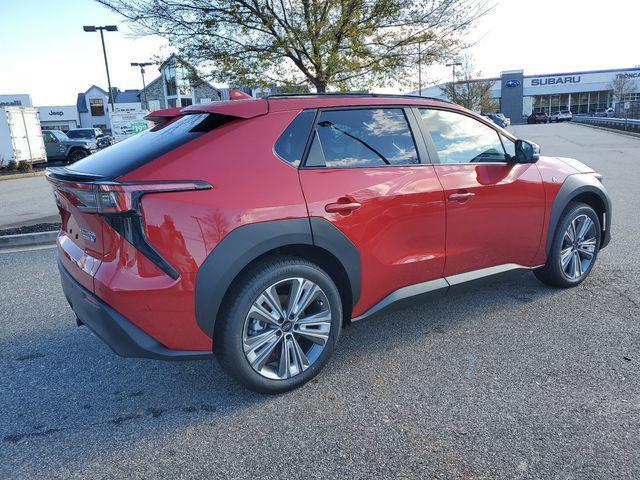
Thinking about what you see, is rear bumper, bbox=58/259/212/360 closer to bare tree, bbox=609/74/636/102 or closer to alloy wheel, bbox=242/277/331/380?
alloy wheel, bbox=242/277/331/380

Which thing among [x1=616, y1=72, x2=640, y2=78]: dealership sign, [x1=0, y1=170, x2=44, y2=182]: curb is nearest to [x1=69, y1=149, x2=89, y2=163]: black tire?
[x1=0, y1=170, x2=44, y2=182]: curb

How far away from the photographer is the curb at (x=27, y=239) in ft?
24.5

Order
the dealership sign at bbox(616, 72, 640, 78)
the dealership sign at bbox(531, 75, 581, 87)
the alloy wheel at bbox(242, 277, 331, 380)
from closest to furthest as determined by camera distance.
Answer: the alloy wheel at bbox(242, 277, 331, 380)
the dealership sign at bbox(616, 72, 640, 78)
the dealership sign at bbox(531, 75, 581, 87)

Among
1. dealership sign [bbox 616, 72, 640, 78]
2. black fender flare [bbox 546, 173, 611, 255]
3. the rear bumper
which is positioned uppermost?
dealership sign [bbox 616, 72, 640, 78]

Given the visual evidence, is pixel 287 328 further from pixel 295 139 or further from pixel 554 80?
pixel 554 80

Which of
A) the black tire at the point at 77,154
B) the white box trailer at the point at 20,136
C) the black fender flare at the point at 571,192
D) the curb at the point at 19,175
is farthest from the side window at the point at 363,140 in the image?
the black tire at the point at 77,154

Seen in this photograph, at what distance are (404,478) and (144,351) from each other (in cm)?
145

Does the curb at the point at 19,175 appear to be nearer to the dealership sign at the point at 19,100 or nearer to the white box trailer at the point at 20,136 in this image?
the white box trailer at the point at 20,136

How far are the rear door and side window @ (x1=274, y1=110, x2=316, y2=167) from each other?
0.06m

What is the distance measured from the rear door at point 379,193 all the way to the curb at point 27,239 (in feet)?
19.4

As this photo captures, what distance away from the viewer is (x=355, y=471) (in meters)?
2.35

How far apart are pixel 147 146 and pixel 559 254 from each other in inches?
138

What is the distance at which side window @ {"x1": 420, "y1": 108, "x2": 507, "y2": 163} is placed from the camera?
371cm

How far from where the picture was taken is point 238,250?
2717 millimetres
